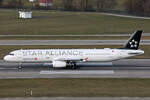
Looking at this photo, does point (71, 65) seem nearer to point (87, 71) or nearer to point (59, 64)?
point (59, 64)

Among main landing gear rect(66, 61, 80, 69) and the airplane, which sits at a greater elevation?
the airplane

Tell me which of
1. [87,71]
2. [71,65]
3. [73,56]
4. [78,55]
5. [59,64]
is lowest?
[87,71]

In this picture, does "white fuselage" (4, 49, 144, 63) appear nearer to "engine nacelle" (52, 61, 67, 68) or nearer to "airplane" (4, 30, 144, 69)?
"airplane" (4, 30, 144, 69)

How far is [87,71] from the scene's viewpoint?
159 ft

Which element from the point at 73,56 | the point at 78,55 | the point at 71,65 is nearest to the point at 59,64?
the point at 71,65

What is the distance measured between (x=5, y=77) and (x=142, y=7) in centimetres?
12419

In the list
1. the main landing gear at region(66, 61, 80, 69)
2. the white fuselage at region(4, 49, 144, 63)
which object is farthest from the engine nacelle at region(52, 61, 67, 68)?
the white fuselage at region(4, 49, 144, 63)

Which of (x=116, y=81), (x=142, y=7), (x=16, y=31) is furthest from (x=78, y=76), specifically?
(x=142, y=7)

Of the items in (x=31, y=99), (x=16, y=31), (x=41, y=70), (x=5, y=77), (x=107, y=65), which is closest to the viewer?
(x=31, y=99)

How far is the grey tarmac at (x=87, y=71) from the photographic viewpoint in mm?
45312

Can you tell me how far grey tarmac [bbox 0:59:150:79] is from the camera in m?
45.3

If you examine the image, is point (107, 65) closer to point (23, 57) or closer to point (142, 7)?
point (23, 57)

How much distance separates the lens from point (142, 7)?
527ft

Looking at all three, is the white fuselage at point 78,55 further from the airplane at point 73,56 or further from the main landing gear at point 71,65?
the main landing gear at point 71,65
